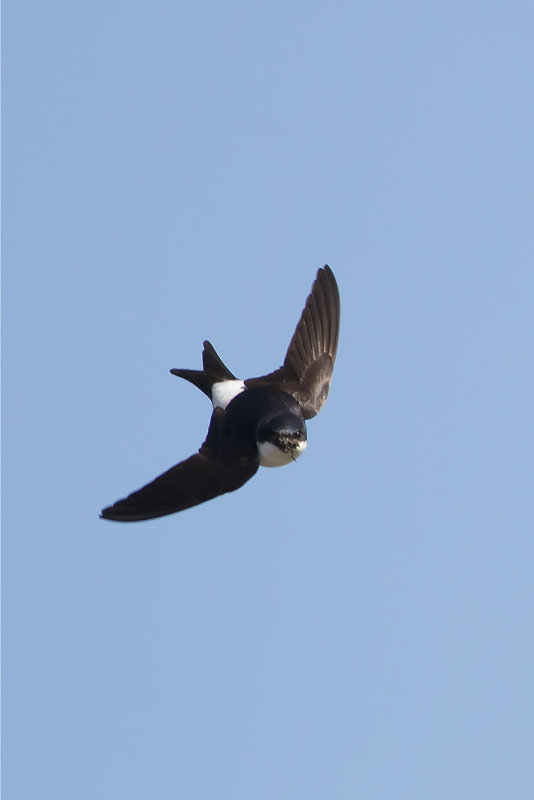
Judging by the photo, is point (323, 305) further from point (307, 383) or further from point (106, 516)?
point (106, 516)

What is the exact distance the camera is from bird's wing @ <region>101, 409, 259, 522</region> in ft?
37.7

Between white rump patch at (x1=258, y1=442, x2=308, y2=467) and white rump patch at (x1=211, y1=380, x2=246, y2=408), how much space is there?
82 cm

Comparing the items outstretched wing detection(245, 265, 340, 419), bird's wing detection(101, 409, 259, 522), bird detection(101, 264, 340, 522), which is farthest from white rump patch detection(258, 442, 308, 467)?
outstretched wing detection(245, 265, 340, 419)

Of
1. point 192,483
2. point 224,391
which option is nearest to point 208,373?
point 224,391

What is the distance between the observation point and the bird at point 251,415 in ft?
A: 37.6

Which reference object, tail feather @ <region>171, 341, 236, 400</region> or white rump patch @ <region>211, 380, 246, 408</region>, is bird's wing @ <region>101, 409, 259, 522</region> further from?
tail feather @ <region>171, 341, 236, 400</region>

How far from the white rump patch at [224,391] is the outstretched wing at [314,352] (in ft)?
0.34

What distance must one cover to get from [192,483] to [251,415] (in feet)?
2.04

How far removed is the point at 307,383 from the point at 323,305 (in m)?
0.72

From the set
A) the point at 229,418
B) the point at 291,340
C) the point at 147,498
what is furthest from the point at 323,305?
the point at 147,498

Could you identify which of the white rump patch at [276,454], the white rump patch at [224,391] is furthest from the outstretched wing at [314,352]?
the white rump patch at [276,454]

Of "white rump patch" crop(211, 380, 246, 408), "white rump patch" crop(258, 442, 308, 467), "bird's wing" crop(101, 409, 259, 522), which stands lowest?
"white rump patch" crop(258, 442, 308, 467)

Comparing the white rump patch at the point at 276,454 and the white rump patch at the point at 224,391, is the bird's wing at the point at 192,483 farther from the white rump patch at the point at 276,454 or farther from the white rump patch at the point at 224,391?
the white rump patch at the point at 224,391

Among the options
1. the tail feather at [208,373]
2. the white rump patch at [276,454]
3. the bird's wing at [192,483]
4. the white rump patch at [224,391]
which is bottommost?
the white rump patch at [276,454]
